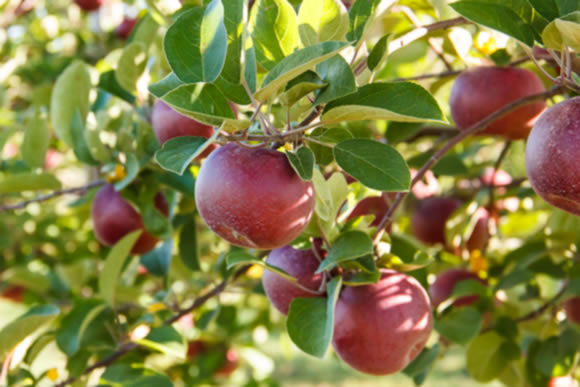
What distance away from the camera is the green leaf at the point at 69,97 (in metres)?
1.32

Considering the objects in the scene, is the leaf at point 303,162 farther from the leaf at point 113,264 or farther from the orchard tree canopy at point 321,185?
the leaf at point 113,264

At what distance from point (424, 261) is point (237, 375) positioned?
215cm

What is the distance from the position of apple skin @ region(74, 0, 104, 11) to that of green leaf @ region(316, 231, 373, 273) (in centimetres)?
261

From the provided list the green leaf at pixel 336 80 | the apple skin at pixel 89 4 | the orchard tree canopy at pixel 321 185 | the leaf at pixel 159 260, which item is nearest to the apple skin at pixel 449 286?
the orchard tree canopy at pixel 321 185

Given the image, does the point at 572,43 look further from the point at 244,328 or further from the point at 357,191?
the point at 244,328

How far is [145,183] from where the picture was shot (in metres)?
1.32

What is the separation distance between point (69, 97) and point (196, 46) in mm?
659

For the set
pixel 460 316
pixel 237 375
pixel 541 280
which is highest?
pixel 460 316

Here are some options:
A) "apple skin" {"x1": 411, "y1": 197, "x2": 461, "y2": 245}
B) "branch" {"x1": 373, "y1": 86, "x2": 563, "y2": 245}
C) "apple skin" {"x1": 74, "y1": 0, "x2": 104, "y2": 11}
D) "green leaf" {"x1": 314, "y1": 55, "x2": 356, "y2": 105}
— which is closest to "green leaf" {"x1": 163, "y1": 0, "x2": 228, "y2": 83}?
"green leaf" {"x1": 314, "y1": 55, "x2": 356, "y2": 105}

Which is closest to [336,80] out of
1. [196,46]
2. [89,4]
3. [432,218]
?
[196,46]

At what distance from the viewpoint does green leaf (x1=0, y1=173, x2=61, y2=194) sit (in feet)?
4.23

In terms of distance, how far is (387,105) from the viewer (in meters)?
0.74

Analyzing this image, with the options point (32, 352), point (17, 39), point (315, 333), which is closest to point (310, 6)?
point (315, 333)

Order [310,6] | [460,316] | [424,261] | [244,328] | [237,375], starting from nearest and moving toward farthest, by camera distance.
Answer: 1. [310,6]
2. [424,261]
3. [460,316]
4. [244,328]
5. [237,375]
